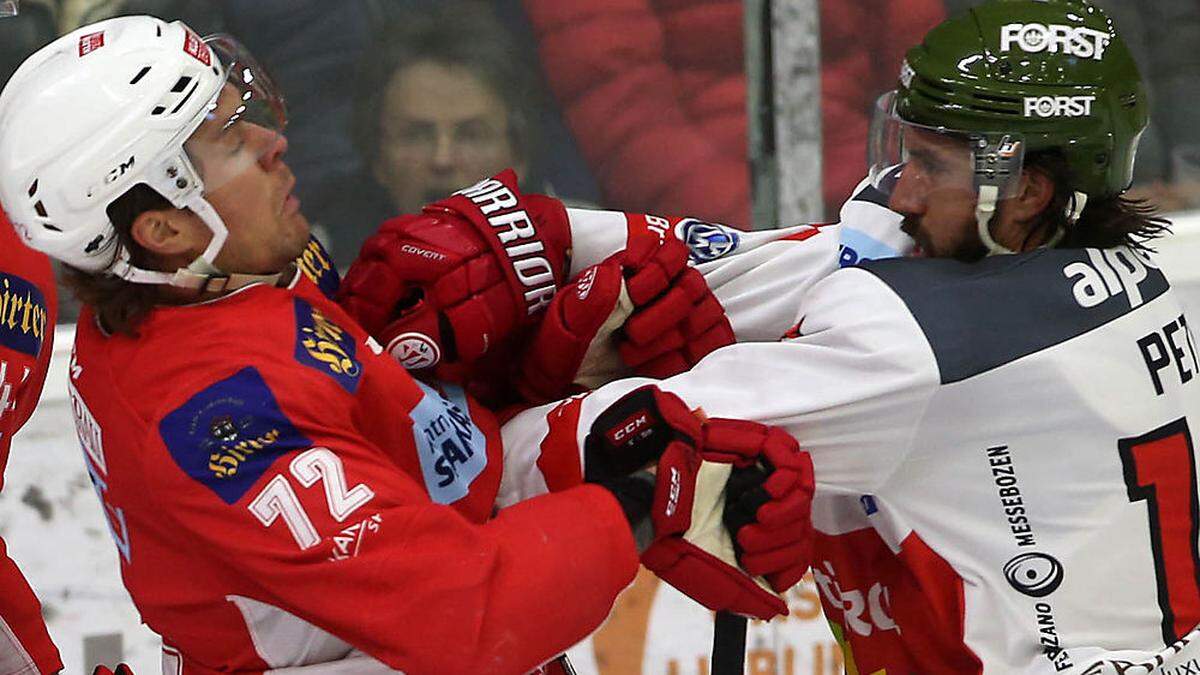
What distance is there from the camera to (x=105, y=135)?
5.64 feet

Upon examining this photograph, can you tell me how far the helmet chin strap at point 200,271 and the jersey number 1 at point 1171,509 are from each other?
1.07 meters

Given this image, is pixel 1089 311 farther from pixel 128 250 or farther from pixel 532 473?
pixel 128 250

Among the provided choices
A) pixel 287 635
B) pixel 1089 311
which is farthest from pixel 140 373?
pixel 1089 311

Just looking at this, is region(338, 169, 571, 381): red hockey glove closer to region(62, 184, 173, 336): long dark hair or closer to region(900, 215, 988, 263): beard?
region(62, 184, 173, 336): long dark hair

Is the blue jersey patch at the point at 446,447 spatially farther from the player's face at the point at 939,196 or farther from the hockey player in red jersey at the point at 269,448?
the player's face at the point at 939,196

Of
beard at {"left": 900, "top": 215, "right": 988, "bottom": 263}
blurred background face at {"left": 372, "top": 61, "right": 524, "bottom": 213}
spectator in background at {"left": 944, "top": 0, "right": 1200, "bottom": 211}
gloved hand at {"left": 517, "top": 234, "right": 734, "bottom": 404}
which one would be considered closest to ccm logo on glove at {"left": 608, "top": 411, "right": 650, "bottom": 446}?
gloved hand at {"left": 517, "top": 234, "right": 734, "bottom": 404}

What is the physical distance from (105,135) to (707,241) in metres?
0.83

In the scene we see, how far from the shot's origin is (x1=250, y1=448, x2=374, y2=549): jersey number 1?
1.67m

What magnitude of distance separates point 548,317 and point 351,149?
1755mm

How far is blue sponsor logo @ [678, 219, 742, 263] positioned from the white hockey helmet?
2.13ft

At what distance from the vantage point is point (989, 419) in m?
1.85

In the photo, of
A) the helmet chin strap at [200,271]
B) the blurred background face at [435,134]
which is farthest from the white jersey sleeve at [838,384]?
the blurred background face at [435,134]

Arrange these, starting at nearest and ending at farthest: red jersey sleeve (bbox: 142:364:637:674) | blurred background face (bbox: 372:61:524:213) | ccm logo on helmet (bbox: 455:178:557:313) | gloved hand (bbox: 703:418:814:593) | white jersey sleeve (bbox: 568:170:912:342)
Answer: red jersey sleeve (bbox: 142:364:637:674) < gloved hand (bbox: 703:418:814:593) < ccm logo on helmet (bbox: 455:178:557:313) < white jersey sleeve (bbox: 568:170:912:342) < blurred background face (bbox: 372:61:524:213)

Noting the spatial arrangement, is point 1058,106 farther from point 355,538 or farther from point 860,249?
point 355,538
